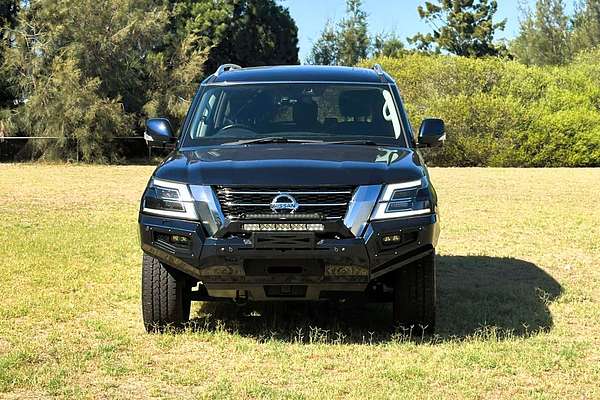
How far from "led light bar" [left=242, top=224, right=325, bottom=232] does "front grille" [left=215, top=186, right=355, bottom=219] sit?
0.31ft

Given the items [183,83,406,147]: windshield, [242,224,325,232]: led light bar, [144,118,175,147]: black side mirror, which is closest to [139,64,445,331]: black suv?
[242,224,325,232]: led light bar

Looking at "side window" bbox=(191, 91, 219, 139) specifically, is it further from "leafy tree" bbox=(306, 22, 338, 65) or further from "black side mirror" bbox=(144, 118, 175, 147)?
"leafy tree" bbox=(306, 22, 338, 65)

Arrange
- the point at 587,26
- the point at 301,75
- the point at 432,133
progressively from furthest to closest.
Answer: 1. the point at 587,26
2. the point at 301,75
3. the point at 432,133

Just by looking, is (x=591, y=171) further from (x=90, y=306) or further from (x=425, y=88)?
(x=90, y=306)

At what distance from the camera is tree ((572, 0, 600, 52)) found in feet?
217

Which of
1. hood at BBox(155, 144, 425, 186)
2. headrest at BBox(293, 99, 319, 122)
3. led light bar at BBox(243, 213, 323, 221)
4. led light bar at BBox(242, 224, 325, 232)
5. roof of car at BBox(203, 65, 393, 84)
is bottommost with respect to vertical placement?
led light bar at BBox(242, 224, 325, 232)

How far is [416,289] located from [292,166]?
3.93 ft

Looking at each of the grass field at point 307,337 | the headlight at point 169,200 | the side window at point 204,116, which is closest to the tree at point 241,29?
the grass field at point 307,337

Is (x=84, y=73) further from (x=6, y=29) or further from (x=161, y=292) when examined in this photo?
(x=161, y=292)

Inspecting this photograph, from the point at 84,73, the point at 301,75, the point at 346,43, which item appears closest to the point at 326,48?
the point at 346,43

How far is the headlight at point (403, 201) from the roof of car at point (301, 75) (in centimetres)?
177

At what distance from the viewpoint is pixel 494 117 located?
33.7 m

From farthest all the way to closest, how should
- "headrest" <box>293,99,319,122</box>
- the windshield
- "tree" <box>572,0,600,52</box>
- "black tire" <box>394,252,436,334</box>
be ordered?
"tree" <box>572,0,600,52</box> < "headrest" <box>293,99,319,122</box> < the windshield < "black tire" <box>394,252,436,334</box>

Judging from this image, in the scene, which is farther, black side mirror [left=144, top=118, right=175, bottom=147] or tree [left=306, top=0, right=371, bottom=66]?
tree [left=306, top=0, right=371, bottom=66]
